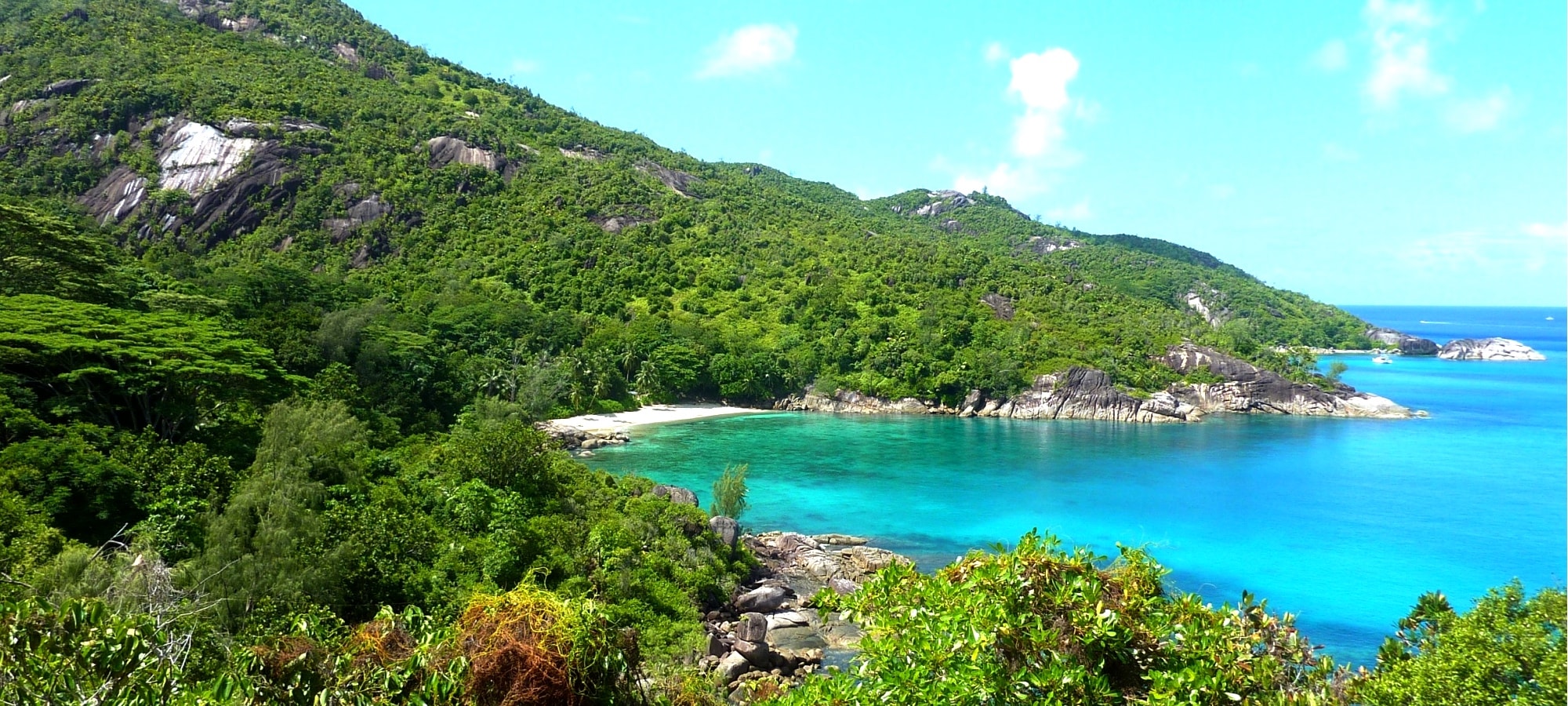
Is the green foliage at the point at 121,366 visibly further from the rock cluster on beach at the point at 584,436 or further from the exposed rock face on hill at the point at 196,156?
the exposed rock face on hill at the point at 196,156

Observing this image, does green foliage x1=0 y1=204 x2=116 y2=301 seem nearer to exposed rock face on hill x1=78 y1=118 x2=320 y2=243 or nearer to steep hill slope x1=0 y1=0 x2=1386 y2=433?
steep hill slope x1=0 y1=0 x2=1386 y2=433

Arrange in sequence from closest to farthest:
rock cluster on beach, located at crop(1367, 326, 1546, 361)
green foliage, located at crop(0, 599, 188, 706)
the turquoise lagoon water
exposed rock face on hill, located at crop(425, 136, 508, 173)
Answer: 1. green foliage, located at crop(0, 599, 188, 706)
2. the turquoise lagoon water
3. exposed rock face on hill, located at crop(425, 136, 508, 173)
4. rock cluster on beach, located at crop(1367, 326, 1546, 361)

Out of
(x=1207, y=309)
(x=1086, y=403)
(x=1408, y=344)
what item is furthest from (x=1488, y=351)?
(x=1086, y=403)

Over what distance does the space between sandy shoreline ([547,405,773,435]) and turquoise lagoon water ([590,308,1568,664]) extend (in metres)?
2.07

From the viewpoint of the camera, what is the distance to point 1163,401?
6038 centimetres

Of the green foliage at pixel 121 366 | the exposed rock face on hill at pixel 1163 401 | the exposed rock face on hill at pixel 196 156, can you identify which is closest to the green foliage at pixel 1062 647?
the green foliage at pixel 121 366

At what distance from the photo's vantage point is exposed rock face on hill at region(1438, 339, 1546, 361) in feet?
380

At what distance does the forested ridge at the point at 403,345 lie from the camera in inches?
255

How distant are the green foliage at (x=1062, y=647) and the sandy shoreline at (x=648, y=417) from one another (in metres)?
42.9

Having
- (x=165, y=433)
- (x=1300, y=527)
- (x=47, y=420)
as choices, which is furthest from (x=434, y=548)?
(x=1300, y=527)

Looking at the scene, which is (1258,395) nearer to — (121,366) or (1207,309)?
(1207,309)

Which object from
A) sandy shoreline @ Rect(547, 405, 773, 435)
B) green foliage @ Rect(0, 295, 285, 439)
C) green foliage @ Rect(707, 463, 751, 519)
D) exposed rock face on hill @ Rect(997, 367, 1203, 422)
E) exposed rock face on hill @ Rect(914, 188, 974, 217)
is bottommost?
green foliage @ Rect(707, 463, 751, 519)

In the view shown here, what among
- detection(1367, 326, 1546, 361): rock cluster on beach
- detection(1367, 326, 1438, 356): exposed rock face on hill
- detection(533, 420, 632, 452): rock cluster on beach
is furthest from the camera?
detection(1367, 326, 1438, 356): exposed rock face on hill

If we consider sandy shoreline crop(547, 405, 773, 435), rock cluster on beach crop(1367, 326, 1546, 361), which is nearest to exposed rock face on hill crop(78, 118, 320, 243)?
sandy shoreline crop(547, 405, 773, 435)
